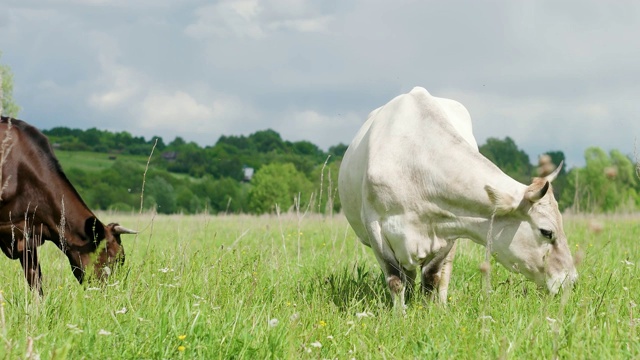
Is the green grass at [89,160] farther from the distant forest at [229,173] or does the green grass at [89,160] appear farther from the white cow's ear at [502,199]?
the white cow's ear at [502,199]

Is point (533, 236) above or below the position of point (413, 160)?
below

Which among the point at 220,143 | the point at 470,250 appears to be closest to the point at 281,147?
the point at 220,143

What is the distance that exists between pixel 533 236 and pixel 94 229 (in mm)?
4334

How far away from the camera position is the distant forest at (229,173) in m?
61.7

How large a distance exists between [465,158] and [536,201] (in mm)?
664

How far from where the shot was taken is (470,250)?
344 inches

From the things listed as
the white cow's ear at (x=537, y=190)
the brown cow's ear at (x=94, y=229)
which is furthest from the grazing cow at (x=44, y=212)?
the white cow's ear at (x=537, y=190)

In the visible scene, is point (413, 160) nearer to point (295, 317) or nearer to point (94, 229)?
point (295, 317)

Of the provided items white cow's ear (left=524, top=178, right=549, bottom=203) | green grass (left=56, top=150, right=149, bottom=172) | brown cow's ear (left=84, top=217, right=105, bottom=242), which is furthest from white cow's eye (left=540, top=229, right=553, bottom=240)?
green grass (left=56, top=150, right=149, bottom=172)

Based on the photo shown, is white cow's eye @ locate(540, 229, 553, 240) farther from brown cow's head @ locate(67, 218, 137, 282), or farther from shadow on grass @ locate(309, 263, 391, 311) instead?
brown cow's head @ locate(67, 218, 137, 282)

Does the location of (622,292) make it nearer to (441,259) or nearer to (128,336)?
(441,259)

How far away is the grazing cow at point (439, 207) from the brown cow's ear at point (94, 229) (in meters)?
2.85

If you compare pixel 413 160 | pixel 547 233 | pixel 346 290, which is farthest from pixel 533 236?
pixel 346 290

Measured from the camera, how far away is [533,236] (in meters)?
5.57
